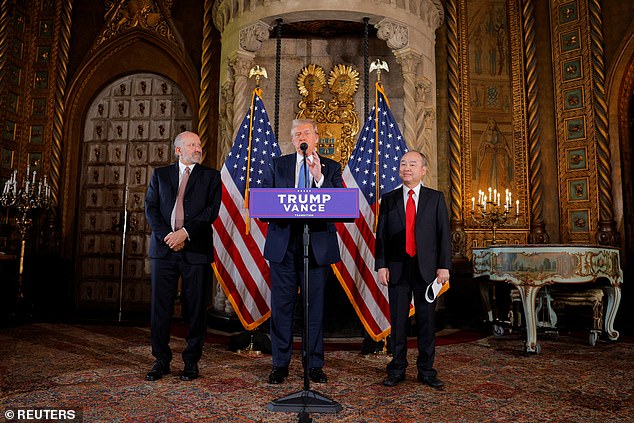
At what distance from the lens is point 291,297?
364cm

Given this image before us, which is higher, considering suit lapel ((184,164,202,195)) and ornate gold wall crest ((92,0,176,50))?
ornate gold wall crest ((92,0,176,50))

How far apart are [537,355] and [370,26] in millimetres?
4750

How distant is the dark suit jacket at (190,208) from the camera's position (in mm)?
3576

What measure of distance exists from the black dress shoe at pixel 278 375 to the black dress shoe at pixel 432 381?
0.97 m

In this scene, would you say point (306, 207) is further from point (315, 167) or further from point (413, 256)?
point (413, 256)

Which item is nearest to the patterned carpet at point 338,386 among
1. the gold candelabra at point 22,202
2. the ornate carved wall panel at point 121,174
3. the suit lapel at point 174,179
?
the suit lapel at point 174,179

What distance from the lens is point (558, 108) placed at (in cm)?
737

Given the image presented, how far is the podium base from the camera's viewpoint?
2.71 metres

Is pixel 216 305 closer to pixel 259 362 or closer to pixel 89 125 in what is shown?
pixel 259 362

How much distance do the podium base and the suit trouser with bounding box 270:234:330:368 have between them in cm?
73

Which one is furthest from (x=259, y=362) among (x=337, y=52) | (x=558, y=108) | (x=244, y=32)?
(x=558, y=108)

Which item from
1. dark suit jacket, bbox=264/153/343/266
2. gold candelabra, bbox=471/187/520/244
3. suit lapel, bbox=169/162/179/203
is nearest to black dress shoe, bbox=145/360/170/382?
dark suit jacket, bbox=264/153/343/266

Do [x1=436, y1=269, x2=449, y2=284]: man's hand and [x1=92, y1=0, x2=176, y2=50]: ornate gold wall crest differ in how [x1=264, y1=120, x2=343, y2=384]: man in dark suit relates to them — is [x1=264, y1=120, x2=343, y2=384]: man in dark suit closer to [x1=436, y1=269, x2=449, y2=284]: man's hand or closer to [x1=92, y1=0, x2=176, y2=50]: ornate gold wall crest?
[x1=436, y1=269, x2=449, y2=284]: man's hand

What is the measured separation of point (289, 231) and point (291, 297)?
496 mm
